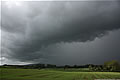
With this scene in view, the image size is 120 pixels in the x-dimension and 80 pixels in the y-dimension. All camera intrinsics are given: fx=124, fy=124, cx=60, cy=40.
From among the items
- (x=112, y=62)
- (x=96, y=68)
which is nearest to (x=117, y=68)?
(x=112, y=62)

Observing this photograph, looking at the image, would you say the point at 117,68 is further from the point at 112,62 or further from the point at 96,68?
the point at 96,68

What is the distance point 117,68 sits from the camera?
6924 inches

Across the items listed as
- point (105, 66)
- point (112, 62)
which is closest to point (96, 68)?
point (105, 66)

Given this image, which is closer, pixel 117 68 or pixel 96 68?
pixel 117 68

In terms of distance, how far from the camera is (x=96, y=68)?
198125 millimetres

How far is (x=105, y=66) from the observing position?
196625 mm

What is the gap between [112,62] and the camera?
184 meters

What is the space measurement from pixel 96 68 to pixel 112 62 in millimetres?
27050

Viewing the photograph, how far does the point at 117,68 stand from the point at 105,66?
22.8 metres

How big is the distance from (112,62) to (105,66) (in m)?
16.3

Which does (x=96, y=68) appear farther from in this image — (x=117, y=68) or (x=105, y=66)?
(x=117, y=68)

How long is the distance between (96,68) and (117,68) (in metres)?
32.6

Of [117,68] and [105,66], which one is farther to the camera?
[105,66]

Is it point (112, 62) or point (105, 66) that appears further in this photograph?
point (105, 66)
